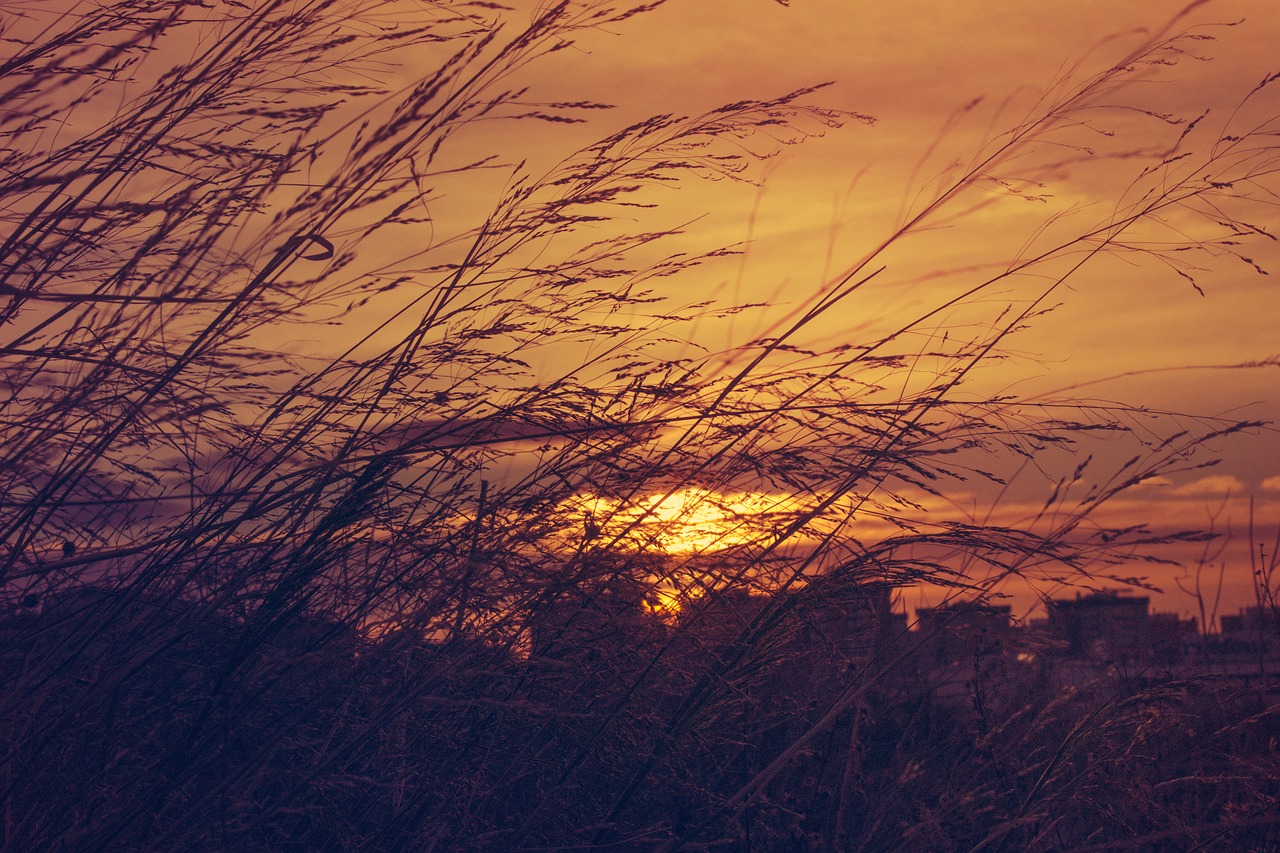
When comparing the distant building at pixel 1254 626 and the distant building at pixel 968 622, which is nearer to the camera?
the distant building at pixel 968 622

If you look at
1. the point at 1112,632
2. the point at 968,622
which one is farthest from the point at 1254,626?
the point at 968,622

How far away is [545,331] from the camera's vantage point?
2.21m

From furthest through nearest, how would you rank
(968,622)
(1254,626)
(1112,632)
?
(1112,632)
(1254,626)
(968,622)

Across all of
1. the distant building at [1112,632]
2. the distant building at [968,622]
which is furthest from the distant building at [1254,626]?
the distant building at [968,622]

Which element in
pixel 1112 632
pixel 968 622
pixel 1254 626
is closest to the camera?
pixel 968 622

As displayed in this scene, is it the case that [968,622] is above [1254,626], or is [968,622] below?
above

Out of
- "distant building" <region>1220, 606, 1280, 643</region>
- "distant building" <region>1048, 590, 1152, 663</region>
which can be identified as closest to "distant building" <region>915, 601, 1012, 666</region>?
"distant building" <region>1048, 590, 1152, 663</region>

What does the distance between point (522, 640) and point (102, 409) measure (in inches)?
36.2

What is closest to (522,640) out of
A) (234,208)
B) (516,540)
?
(516,540)

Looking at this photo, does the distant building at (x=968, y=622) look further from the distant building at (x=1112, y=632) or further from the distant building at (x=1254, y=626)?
the distant building at (x=1254, y=626)

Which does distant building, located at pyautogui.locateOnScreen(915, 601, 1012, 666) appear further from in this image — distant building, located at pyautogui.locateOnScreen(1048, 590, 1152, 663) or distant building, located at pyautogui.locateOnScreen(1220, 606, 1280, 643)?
distant building, located at pyautogui.locateOnScreen(1220, 606, 1280, 643)

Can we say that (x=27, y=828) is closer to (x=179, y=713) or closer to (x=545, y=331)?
(x=179, y=713)

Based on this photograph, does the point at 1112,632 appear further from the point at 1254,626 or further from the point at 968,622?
the point at 968,622

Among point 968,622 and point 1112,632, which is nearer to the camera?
point 968,622
